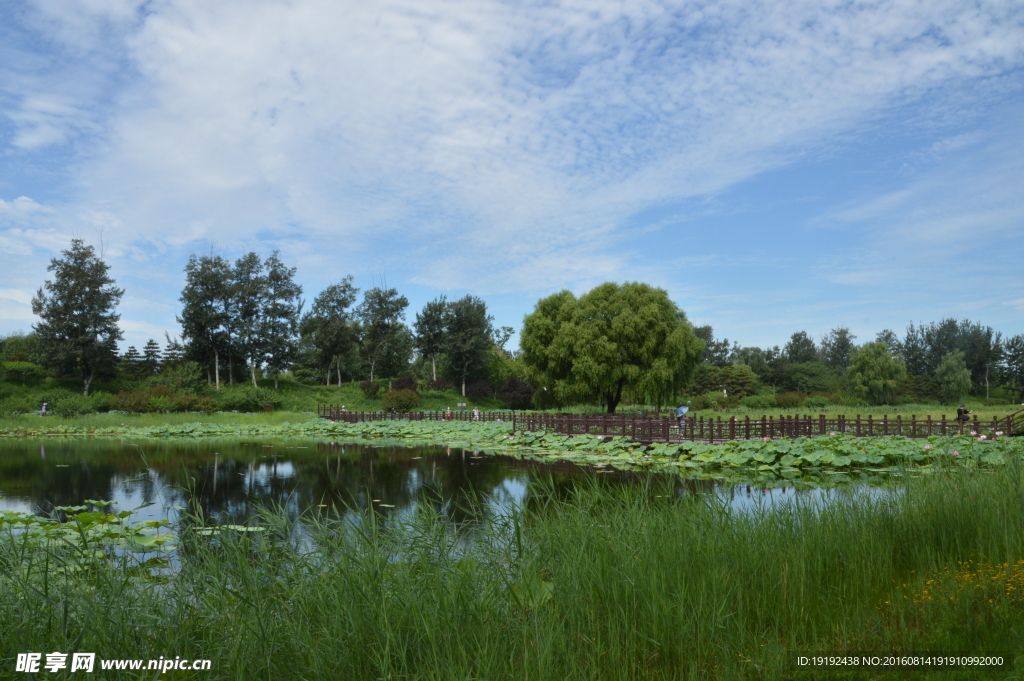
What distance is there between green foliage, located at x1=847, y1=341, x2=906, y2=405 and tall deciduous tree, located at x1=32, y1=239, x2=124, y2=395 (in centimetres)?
6471

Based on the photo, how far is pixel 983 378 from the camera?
7000 centimetres

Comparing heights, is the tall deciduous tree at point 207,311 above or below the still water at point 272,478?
above

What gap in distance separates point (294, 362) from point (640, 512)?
182 ft

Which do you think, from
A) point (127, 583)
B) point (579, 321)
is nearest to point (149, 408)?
point (579, 321)

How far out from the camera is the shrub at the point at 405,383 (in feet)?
176

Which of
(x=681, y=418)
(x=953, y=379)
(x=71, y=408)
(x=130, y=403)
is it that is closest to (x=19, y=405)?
(x=71, y=408)

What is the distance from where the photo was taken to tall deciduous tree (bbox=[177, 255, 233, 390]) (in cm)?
5281

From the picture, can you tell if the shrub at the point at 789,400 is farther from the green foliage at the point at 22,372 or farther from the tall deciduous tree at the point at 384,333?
the green foliage at the point at 22,372

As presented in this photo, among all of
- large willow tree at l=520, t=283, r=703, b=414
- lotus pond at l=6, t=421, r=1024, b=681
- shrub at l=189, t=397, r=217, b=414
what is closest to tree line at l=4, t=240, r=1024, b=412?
large willow tree at l=520, t=283, r=703, b=414

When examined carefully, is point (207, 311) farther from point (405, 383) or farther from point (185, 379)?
point (405, 383)

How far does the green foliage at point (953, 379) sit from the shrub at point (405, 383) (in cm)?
5107

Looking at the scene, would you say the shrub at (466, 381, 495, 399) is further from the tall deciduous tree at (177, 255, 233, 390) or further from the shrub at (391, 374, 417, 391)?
the tall deciduous tree at (177, 255, 233, 390)

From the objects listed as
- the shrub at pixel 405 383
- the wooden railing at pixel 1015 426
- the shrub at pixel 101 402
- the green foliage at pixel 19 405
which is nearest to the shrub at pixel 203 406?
the shrub at pixel 101 402

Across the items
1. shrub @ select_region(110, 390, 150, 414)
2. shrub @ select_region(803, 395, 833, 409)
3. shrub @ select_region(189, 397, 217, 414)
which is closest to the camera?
shrub @ select_region(110, 390, 150, 414)
